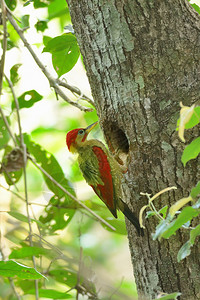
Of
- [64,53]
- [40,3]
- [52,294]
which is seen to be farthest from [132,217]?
[40,3]

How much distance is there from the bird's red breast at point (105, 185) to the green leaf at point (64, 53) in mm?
768

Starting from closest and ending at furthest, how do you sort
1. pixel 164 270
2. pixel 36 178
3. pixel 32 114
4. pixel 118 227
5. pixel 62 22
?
pixel 164 270 < pixel 118 227 < pixel 62 22 < pixel 36 178 < pixel 32 114

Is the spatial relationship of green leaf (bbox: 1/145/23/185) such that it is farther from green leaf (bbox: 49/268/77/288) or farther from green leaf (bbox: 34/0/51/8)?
green leaf (bbox: 34/0/51/8)

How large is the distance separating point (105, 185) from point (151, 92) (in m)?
1.06

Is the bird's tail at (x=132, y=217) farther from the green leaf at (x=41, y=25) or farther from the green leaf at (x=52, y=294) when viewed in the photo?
the green leaf at (x=41, y=25)

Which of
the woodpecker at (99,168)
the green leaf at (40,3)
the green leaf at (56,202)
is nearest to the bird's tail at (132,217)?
the woodpecker at (99,168)

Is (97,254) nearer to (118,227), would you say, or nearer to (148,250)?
(118,227)

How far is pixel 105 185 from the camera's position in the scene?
10.5 ft

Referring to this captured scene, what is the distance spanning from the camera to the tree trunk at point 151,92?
228cm

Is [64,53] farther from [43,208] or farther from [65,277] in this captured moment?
[65,277]

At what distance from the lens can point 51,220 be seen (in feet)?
11.7

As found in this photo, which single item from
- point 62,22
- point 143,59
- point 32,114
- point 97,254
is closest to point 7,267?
point 143,59

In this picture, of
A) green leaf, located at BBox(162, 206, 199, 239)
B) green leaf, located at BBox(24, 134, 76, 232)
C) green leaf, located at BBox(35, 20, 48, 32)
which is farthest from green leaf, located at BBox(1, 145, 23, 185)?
green leaf, located at BBox(162, 206, 199, 239)

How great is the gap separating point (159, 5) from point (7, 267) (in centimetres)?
159
